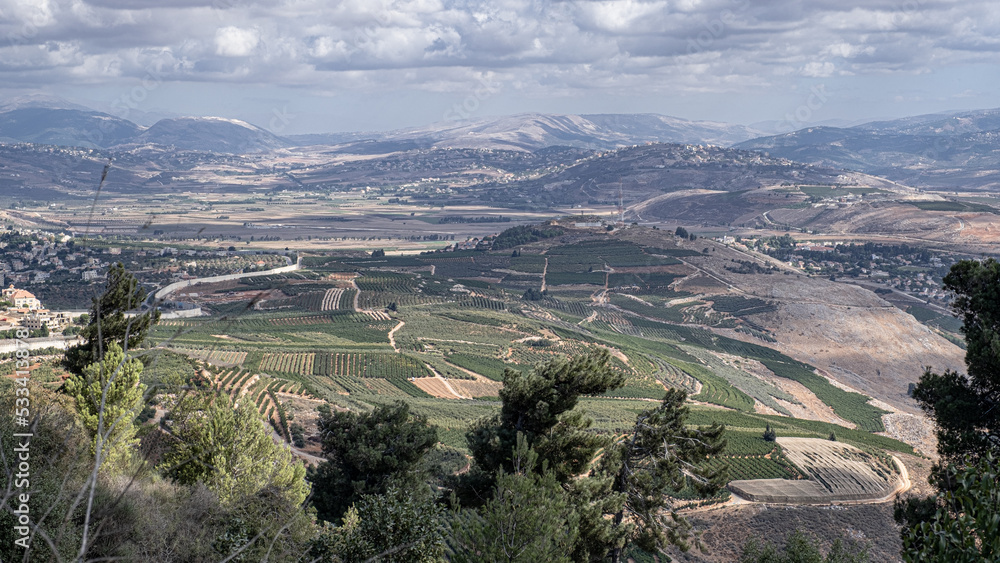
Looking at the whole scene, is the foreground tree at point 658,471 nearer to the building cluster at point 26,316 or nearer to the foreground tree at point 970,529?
the foreground tree at point 970,529

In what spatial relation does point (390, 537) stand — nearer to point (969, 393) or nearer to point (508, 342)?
point (969, 393)

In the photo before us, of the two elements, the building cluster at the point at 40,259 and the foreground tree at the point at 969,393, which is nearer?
the foreground tree at the point at 969,393

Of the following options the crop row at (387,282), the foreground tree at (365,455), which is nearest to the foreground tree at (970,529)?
the foreground tree at (365,455)

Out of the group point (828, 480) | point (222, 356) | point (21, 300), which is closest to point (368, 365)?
point (222, 356)

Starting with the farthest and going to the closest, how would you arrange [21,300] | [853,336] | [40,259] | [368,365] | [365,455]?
[40,259] < [853,336] < [21,300] < [368,365] < [365,455]

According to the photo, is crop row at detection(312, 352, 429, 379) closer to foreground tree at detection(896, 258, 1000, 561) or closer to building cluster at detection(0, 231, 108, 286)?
foreground tree at detection(896, 258, 1000, 561)

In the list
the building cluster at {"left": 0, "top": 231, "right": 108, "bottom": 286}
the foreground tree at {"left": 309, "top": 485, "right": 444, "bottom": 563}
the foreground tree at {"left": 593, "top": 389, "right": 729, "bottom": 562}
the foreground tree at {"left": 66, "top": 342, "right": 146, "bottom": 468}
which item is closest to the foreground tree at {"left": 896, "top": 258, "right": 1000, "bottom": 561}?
the foreground tree at {"left": 593, "top": 389, "right": 729, "bottom": 562}
